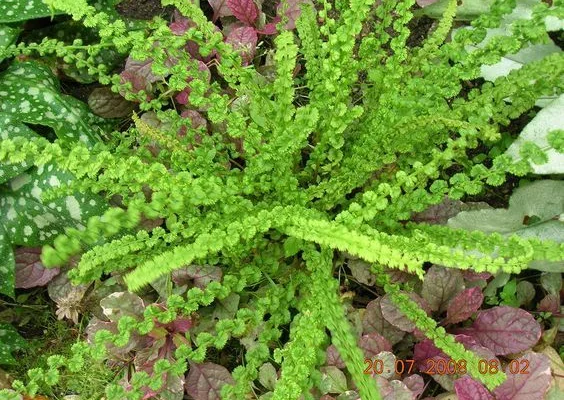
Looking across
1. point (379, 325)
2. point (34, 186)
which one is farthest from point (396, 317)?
point (34, 186)

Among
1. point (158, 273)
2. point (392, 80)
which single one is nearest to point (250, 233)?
point (158, 273)

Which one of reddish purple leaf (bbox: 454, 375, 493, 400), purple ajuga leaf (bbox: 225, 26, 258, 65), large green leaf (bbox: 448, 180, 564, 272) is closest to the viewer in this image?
reddish purple leaf (bbox: 454, 375, 493, 400)

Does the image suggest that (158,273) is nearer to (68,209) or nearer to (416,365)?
(68,209)

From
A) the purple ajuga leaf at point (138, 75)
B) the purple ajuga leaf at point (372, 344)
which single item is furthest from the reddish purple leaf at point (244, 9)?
the purple ajuga leaf at point (372, 344)

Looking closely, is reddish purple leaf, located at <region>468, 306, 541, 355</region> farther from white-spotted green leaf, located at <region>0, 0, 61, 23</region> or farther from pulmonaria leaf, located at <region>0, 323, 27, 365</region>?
white-spotted green leaf, located at <region>0, 0, 61, 23</region>

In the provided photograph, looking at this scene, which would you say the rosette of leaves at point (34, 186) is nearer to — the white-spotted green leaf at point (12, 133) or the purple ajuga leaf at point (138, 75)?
the white-spotted green leaf at point (12, 133)

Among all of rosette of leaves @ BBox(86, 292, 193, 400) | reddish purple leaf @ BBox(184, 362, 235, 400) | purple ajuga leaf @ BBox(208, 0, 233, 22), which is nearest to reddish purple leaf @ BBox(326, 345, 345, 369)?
reddish purple leaf @ BBox(184, 362, 235, 400)
